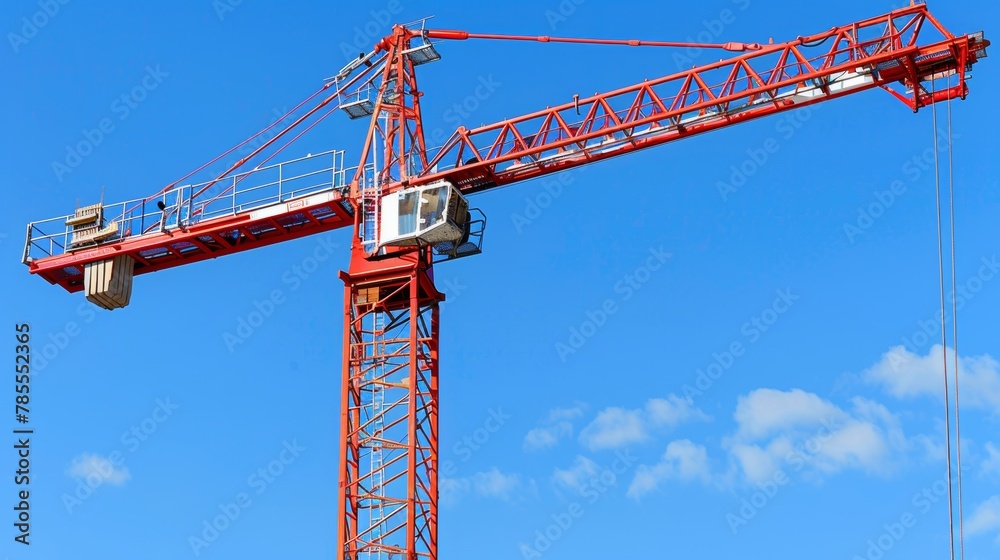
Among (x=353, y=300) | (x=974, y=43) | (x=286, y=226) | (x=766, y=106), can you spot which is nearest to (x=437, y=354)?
(x=353, y=300)

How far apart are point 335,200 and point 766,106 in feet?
45.0

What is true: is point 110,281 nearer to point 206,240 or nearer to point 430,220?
point 206,240

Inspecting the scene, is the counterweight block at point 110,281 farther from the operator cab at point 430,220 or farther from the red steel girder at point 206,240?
the operator cab at point 430,220

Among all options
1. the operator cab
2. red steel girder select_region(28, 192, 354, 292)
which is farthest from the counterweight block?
the operator cab

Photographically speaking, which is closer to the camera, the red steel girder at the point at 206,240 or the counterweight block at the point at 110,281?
the red steel girder at the point at 206,240

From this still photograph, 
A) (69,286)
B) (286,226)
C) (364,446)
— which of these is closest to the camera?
(364,446)

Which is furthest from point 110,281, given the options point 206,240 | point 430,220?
point 430,220

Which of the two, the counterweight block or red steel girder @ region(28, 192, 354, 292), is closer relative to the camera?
red steel girder @ region(28, 192, 354, 292)

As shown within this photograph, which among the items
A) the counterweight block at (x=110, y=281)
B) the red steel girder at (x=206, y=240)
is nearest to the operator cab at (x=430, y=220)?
the red steel girder at (x=206, y=240)

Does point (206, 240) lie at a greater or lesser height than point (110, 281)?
greater

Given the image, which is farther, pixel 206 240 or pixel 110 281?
pixel 110 281

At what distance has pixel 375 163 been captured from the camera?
2502 inches

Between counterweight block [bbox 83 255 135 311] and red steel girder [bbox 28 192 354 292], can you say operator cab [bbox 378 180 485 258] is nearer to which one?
red steel girder [bbox 28 192 354 292]

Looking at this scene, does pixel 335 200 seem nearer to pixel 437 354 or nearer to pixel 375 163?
pixel 375 163
